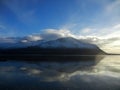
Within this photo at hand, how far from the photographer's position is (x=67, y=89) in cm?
1038

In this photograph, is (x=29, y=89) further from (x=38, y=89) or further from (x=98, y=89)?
(x=98, y=89)

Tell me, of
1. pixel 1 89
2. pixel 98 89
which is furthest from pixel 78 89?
pixel 1 89

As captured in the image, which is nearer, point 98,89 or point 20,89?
point 20,89

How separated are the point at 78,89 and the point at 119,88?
2362 mm

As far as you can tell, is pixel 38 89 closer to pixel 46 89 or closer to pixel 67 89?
pixel 46 89

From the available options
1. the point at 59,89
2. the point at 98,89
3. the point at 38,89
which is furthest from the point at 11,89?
the point at 98,89

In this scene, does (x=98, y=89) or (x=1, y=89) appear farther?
(x=98, y=89)

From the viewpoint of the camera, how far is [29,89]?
9.95m

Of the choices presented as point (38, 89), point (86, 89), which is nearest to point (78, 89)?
point (86, 89)

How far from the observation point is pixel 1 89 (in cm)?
970

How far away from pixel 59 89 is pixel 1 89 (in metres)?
2.93

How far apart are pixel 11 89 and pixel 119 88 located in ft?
19.3

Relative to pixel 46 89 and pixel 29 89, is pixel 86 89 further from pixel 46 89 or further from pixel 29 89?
pixel 29 89

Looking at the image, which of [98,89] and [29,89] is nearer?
[29,89]
